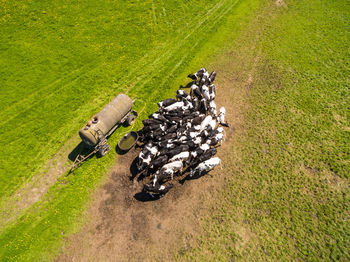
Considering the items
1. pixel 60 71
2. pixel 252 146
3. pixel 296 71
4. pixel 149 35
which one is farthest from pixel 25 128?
pixel 296 71

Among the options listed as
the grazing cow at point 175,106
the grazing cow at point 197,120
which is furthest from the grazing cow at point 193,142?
the grazing cow at point 175,106

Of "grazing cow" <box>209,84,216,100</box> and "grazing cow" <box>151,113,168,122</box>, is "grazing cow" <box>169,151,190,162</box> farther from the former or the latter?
"grazing cow" <box>209,84,216,100</box>

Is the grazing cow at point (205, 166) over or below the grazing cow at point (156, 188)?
below

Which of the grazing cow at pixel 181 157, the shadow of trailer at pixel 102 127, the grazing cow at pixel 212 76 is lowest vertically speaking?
the grazing cow at pixel 181 157

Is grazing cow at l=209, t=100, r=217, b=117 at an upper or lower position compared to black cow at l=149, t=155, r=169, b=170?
lower

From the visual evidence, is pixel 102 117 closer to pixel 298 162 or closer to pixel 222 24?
pixel 298 162

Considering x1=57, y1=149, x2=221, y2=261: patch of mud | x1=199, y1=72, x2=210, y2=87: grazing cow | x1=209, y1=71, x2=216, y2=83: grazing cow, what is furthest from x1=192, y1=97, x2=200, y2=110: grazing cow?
x1=57, y1=149, x2=221, y2=261: patch of mud

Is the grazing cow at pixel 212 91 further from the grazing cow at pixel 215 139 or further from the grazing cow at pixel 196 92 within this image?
the grazing cow at pixel 215 139
